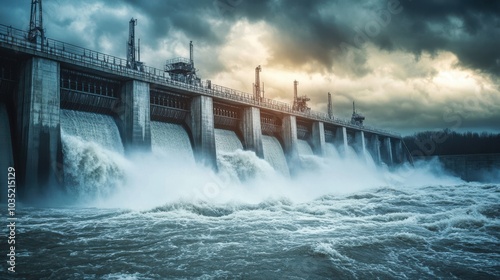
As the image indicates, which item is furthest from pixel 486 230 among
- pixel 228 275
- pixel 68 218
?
pixel 68 218

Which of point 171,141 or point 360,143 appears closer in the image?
point 171,141

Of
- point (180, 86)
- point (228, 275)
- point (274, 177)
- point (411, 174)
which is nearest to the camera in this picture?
point (228, 275)

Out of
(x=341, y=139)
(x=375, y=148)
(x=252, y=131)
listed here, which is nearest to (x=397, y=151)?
(x=375, y=148)

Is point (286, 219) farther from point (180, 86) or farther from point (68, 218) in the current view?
point (180, 86)

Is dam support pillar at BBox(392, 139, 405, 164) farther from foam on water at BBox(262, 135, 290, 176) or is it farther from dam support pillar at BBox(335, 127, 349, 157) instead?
foam on water at BBox(262, 135, 290, 176)

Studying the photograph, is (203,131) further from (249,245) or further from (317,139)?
(317,139)
